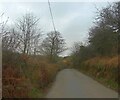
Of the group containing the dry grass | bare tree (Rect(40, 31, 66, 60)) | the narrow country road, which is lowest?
the narrow country road

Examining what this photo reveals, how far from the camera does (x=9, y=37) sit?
42.5 feet

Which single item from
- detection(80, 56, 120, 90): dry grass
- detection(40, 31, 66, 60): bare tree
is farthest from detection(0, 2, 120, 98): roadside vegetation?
detection(40, 31, 66, 60): bare tree

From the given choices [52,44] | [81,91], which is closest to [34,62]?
[81,91]

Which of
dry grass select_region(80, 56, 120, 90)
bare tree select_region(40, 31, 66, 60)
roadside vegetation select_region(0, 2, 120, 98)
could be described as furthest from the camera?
bare tree select_region(40, 31, 66, 60)

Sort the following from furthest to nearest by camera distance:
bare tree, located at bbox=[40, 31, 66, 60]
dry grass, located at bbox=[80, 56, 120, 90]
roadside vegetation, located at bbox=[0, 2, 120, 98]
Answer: bare tree, located at bbox=[40, 31, 66, 60]
dry grass, located at bbox=[80, 56, 120, 90]
roadside vegetation, located at bbox=[0, 2, 120, 98]

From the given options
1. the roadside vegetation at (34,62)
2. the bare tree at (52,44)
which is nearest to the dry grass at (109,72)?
the roadside vegetation at (34,62)

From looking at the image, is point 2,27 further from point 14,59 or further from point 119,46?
point 119,46

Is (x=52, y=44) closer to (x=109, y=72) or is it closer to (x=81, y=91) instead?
(x=109, y=72)

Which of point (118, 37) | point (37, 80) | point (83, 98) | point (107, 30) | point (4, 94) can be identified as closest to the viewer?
point (4, 94)

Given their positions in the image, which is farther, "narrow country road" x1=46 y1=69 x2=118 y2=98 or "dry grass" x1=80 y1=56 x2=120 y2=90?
"dry grass" x1=80 y1=56 x2=120 y2=90

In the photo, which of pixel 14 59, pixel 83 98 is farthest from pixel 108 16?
pixel 14 59

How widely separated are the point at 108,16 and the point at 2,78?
A: 25.0 m

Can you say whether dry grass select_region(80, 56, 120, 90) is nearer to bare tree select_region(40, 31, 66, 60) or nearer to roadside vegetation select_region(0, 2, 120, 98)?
roadside vegetation select_region(0, 2, 120, 98)

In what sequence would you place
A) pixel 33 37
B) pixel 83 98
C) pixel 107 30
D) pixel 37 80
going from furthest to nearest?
pixel 33 37 < pixel 107 30 < pixel 37 80 < pixel 83 98
